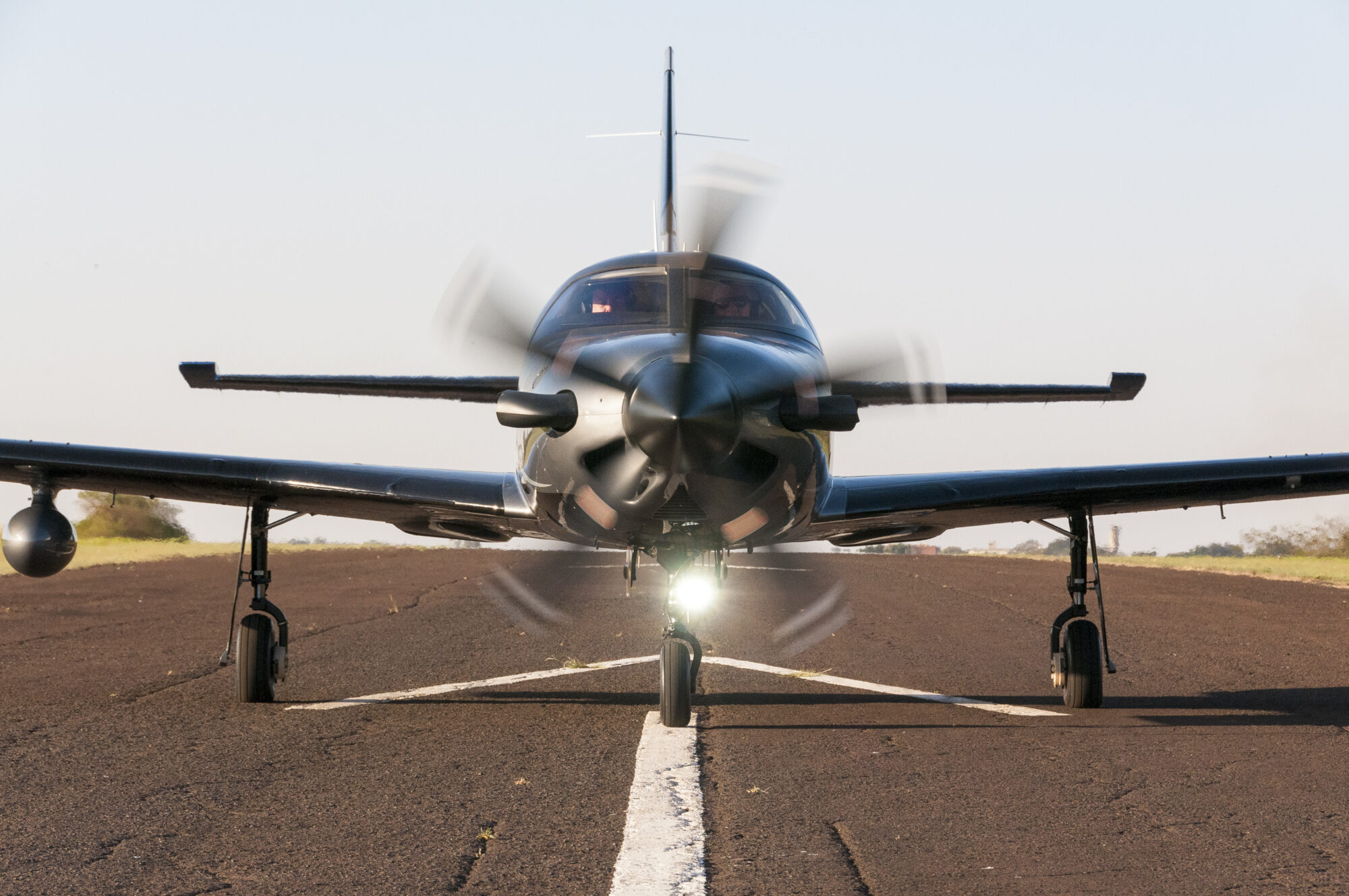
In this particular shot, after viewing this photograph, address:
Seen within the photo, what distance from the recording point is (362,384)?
10.3 meters

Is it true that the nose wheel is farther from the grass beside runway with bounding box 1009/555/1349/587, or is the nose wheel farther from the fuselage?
the grass beside runway with bounding box 1009/555/1349/587

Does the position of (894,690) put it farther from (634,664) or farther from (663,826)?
(663,826)

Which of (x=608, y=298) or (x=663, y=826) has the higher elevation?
(x=608, y=298)

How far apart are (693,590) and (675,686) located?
0.79 meters

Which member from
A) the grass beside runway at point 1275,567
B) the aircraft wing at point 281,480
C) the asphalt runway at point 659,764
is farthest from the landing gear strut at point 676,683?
the grass beside runway at point 1275,567

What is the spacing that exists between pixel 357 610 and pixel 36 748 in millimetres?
10513

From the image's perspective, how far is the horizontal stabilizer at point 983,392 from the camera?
8367 mm

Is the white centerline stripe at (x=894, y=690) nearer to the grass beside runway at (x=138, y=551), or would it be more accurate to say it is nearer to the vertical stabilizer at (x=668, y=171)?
the vertical stabilizer at (x=668, y=171)

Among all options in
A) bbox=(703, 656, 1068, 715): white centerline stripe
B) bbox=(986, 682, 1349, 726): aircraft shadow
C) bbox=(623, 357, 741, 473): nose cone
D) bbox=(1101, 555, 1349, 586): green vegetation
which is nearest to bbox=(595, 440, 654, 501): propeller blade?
bbox=(623, 357, 741, 473): nose cone

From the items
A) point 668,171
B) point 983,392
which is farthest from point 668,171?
point 983,392

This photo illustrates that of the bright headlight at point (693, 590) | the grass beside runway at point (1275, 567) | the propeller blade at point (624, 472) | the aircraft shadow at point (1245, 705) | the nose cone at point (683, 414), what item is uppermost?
the grass beside runway at point (1275, 567)

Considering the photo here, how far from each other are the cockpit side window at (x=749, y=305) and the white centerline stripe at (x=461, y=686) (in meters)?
3.66

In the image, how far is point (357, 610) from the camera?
17484 mm

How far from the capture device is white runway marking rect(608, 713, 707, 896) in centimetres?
425
